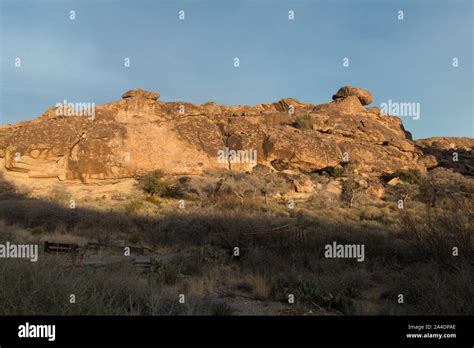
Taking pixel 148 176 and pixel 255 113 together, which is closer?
pixel 148 176

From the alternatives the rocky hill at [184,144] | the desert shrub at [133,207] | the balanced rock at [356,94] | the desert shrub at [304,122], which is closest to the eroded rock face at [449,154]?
the rocky hill at [184,144]

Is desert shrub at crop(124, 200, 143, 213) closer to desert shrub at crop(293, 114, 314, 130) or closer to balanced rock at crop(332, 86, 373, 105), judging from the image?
desert shrub at crop(293, 114, 314, 130)

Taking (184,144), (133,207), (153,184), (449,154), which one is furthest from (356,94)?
(133,207)

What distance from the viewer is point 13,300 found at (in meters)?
4.26

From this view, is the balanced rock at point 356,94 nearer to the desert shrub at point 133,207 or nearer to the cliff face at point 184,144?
the cliff face at point 184,144

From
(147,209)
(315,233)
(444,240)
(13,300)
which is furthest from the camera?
(147,209)

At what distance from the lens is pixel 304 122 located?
116ft

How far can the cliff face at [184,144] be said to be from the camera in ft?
96.6

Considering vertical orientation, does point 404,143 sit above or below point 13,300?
above

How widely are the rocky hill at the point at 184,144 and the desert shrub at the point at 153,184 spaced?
1614 millimetres

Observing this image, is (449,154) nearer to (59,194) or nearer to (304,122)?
(304,122)

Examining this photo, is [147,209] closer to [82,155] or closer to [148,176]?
[148,176]

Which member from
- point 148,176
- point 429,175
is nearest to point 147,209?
point 148,176

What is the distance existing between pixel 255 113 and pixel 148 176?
1413cm
